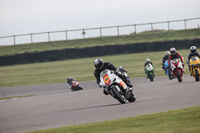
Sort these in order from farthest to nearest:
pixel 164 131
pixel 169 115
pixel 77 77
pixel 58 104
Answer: pixel 77 77, pixel 58 104, pixel 169 115, pixel 164 131

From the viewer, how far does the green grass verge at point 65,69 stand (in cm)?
3059

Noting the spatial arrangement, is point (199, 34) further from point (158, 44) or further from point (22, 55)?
point (22, 55)

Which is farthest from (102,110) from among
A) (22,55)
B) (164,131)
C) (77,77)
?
(22,55)

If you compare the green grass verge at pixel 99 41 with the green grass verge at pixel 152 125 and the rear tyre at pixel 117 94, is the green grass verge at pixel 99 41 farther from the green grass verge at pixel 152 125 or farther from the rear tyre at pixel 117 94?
the green grass verge at pixel 152 125

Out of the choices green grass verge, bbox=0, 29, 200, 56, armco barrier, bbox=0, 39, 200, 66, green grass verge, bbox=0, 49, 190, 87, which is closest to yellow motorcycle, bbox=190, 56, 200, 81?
green grass verge, bbox=0, 49, 190, 87

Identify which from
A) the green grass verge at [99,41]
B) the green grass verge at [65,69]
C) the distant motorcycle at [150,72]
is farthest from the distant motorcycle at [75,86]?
the green grass verge at [99,41]

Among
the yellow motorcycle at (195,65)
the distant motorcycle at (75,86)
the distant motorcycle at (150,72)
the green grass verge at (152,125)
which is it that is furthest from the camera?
the distant motorcycle at (75,86)

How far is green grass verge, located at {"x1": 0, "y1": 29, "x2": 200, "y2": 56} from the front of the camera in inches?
1609

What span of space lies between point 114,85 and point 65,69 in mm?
23538

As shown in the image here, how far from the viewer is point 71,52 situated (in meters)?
37.2

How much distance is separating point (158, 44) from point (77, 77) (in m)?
8.03

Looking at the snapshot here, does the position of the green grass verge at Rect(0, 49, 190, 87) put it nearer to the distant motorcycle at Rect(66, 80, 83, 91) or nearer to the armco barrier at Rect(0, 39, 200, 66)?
the armco barrier at Rect(0, 39, 200, 66)

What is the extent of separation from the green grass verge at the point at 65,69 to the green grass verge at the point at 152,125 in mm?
19946

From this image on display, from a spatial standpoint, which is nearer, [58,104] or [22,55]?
[58,104]
